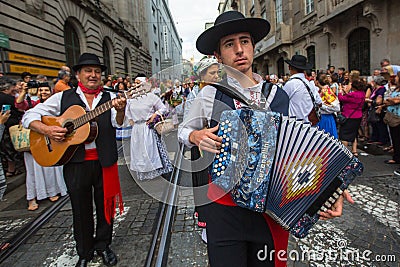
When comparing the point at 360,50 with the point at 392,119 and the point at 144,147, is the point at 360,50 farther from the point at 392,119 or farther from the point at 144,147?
the point at 144,147

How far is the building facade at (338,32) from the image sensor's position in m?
11.8

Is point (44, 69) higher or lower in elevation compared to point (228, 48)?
higher

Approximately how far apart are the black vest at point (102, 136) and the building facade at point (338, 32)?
43.7 feet

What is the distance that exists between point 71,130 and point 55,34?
44.3ft

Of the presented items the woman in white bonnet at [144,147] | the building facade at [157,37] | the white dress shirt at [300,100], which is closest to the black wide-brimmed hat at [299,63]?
the white dress shirt at [300,100]

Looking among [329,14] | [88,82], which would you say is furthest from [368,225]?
[329,14]

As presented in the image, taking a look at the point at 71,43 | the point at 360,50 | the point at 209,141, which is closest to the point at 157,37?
the point at 71,43

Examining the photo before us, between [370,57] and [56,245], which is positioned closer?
[56,245]

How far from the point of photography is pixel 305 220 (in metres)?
1.45

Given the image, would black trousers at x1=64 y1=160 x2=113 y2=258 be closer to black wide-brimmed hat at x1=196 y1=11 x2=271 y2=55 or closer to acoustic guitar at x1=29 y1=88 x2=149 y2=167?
acoustic guitar at x1=29 y1=88 x2=149 y2=167

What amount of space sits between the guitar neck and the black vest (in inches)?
3.4

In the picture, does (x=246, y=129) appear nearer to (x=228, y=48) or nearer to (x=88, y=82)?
(x=228, y=48)

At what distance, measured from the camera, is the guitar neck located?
2.65m

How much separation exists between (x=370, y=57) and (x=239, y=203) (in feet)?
48.2
